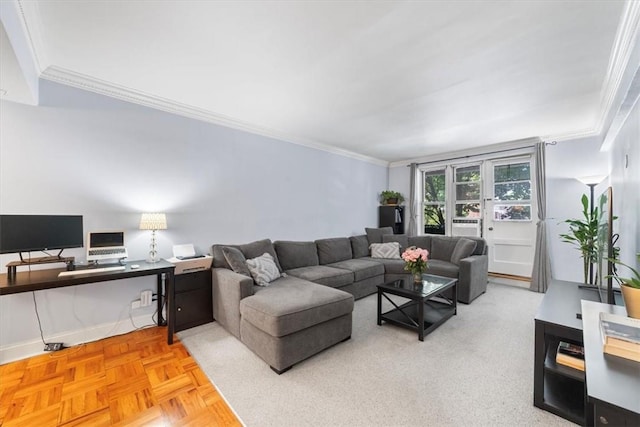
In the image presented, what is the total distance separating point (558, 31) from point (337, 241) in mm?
3519

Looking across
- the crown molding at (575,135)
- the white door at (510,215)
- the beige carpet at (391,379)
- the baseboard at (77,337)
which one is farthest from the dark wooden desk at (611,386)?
the crown molding at (575,135)

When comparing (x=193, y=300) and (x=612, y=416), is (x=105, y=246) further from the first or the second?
(x=612, y=416)

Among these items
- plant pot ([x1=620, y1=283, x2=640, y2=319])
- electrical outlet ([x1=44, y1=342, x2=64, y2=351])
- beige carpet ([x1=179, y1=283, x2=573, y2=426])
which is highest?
plant pot ([x1=620, y1=283, x2=640, y2=319])

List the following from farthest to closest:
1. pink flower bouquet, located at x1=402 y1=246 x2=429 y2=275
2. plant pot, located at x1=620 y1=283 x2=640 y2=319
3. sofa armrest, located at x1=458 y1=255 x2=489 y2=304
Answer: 1. sofa armrest, located at x1=458 y1=255 x2=489 y2=304
2. pink flower bouquet, located at x1=402 y1=246 x2=429 y2=275
3. plant pot, located at x1=620 y1=283 x2=640 y2=319

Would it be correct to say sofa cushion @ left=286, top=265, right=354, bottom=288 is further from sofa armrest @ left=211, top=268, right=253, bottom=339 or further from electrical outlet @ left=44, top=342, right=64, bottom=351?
electrical outlet @ left=44, top=342, right=64, bottom=351

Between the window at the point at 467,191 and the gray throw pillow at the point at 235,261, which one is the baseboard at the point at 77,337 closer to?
the gray throw pillow at the point at 235,261

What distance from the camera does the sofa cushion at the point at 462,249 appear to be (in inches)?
161

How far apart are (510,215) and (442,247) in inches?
57.2

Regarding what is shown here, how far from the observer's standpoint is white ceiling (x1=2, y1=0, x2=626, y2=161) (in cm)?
167

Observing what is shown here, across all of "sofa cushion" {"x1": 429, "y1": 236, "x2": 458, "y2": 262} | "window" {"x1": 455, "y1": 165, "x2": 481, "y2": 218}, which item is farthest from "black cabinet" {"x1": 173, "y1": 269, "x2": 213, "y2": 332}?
"window" {"x1": 455, "y1": 165, "x2": 481, "y2": 218}

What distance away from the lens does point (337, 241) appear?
4551mm

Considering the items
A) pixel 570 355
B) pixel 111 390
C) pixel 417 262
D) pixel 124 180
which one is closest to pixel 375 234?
pixel 417 262

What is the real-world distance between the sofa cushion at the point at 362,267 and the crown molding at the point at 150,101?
217 centimetres

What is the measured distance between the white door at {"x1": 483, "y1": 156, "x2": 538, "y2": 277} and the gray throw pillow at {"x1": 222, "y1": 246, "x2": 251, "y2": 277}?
4546 millimetres
